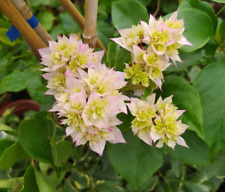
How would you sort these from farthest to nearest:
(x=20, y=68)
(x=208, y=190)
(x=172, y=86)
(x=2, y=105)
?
(x=2, y=105), (x=20, y=68), (x=208, y=190), (x=172, y=86)

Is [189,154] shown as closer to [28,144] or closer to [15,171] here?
[28,144]

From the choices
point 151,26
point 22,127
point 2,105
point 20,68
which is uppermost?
point 151,26

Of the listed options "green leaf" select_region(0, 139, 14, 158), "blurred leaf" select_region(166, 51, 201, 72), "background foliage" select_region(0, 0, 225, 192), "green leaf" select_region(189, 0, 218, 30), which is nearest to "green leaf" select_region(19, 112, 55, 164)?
"background foliage" select_region(0, 0, 225, 192)

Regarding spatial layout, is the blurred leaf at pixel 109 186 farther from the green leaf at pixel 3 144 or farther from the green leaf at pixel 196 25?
the green leaf at pixel 196 25

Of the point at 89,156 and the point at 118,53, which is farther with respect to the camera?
the point at 89,156

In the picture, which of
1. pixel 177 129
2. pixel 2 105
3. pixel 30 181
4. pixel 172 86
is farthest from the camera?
pixel 2 105

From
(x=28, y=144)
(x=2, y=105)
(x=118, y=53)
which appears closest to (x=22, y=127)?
(x=28, y=144)

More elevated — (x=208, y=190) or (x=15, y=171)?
(x=15, y=171)
